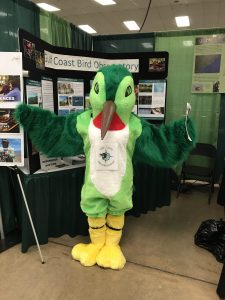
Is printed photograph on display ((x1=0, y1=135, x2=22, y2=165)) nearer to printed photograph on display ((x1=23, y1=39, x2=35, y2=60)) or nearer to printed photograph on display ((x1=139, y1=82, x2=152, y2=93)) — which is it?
printed photograph on display ((x1=23, y1=39, x2=35, y2=60))

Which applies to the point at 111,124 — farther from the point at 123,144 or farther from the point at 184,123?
the point at 184,123

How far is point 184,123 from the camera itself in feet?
5.92

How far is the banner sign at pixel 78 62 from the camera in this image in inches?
89.6

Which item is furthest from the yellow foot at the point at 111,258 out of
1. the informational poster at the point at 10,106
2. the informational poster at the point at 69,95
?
the informational poster at the point at 69,95

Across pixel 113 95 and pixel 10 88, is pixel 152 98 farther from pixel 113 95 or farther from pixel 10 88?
pixel 10 88

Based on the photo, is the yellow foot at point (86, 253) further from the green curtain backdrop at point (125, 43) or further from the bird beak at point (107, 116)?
the green curtain backdrop at point (125, 43)

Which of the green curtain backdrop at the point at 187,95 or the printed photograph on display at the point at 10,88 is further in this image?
the green curtain backdrop at the point at 187,95

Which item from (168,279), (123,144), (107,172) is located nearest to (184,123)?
(123,144)

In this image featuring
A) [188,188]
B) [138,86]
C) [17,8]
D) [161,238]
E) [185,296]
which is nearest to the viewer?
[185,296]

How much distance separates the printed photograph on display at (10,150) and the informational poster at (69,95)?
60 centimetres

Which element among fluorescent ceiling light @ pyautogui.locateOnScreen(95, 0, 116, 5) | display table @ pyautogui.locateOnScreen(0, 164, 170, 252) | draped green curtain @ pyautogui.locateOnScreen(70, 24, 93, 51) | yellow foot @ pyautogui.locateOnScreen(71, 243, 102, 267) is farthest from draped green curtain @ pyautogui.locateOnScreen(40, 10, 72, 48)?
fluorescent ceiling light @ pyautogui.locateOnScreen(95, 0, 116, 5)

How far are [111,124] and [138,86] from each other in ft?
4.08

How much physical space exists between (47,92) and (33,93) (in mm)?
238

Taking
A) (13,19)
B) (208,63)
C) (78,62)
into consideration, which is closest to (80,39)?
(78,62)
